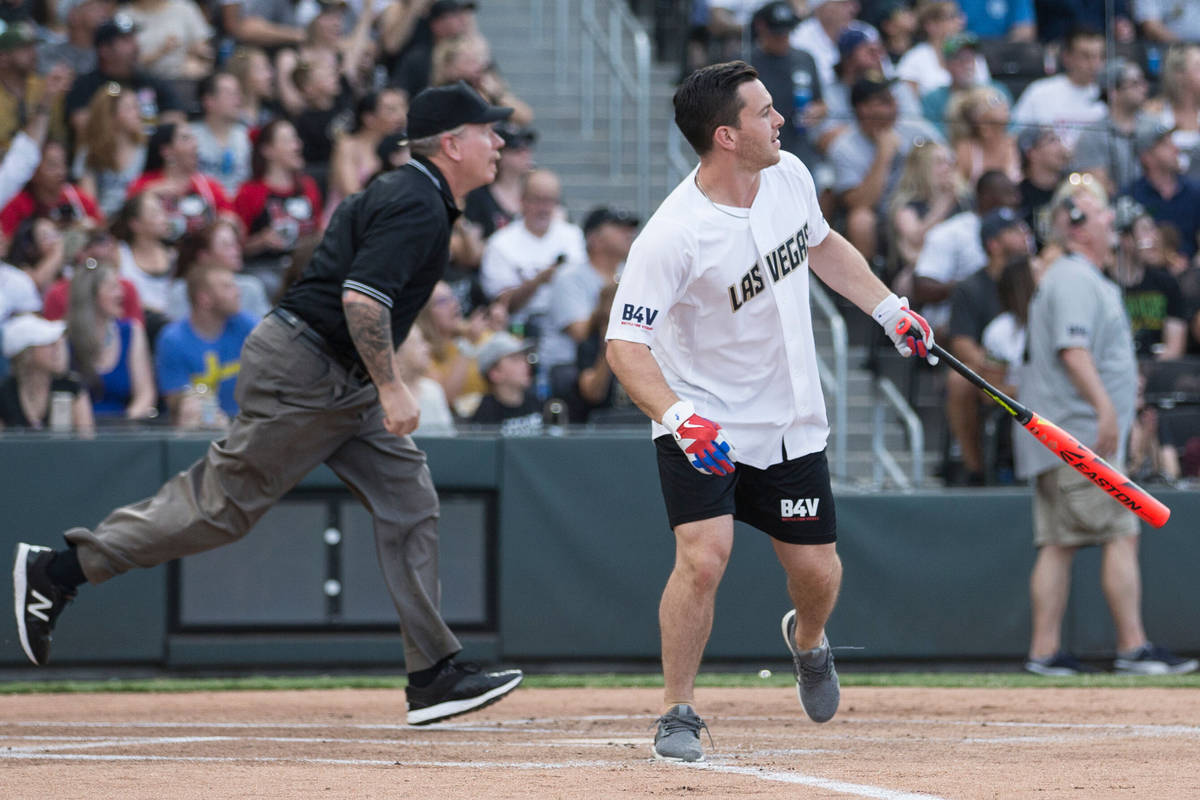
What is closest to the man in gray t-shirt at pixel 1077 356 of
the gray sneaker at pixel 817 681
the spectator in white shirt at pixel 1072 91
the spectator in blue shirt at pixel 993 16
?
the spectator in white shirt at pixel 1072 91

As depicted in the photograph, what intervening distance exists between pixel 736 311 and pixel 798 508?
28.4 inches

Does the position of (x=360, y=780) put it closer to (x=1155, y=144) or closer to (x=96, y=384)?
(x=96, y=384)

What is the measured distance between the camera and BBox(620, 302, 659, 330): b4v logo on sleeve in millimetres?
5461

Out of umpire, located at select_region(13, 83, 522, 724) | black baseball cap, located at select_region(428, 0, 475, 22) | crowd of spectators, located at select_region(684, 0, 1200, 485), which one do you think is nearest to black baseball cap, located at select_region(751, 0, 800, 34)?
crowd of spectators, located at select_region(684, 0, 1200, 485)

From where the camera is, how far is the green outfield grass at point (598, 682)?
851cm

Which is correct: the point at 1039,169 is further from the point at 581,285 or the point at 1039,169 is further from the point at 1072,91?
the point at 581,285

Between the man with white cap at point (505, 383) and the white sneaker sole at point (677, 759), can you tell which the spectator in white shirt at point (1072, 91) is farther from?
the white sneaker sole at point (677, 759)

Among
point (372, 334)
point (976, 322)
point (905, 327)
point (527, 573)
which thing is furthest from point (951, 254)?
point (372, 334)

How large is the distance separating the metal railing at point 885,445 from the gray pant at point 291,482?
12.8ft

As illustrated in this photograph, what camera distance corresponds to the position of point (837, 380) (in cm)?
1041

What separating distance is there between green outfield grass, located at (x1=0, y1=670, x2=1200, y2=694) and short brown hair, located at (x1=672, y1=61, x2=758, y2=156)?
376 cm

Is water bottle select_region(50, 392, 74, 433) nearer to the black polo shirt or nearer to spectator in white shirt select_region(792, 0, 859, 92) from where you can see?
the black polo shirt

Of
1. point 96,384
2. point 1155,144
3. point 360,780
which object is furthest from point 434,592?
point 1155,144

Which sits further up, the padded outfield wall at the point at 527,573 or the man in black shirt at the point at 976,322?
the man in black shirt at the point at 976,322
